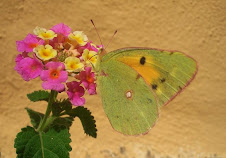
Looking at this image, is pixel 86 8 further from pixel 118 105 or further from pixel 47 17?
pixel 118 105

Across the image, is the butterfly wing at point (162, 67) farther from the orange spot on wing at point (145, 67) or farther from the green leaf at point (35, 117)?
the green leaf at point (35, 117)

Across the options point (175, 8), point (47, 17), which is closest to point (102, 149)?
point (47, 17)

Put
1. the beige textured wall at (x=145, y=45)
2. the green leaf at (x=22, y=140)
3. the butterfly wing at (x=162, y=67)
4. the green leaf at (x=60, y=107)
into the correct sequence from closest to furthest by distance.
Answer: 1. the green leaf at (x=22, y=140)
2. the green leaf at (x=60, y=107)
3. the butterfly wing at (x=162, y=67)
4. the beige textured wall at (x=145, y=45)

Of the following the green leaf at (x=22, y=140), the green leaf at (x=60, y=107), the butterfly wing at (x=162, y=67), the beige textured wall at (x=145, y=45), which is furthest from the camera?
the beige textured wall at (x=145, y=45)

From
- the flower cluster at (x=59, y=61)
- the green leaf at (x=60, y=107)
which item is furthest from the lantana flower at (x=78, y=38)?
the green leaf at (x=60, y=107)

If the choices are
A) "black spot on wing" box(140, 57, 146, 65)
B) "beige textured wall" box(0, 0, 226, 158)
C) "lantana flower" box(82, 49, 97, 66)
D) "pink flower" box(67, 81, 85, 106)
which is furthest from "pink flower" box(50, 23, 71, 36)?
"beige textured wall" box(0, 0, 226, 158)

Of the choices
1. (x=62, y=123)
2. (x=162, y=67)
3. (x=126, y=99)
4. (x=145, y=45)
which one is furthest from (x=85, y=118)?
(x=145, y=45)
